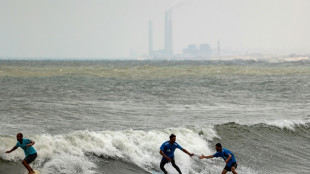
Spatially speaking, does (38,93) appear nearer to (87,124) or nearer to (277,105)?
(87,124)

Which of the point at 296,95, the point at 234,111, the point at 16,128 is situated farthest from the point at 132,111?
the point at 296,95

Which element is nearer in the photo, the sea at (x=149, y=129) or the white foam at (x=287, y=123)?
the sea at (x=149, y=129)

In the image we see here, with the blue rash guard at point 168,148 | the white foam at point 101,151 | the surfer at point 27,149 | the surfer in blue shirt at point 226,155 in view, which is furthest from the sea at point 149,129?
the surfer in blue shirt at point 226,155

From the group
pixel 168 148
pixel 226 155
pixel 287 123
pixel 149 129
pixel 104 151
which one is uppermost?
pixel 168 148

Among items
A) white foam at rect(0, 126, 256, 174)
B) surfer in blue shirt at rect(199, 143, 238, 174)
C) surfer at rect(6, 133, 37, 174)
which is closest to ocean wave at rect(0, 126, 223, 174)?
white foam at rect(0, 126, 256, 174)

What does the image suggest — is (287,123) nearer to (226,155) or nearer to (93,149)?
(226,155)

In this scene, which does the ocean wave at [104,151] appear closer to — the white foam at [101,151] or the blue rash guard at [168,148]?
the white foam at [101,151]

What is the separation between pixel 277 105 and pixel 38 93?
21289 millimetres

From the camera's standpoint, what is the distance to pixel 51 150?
15828 millimetres

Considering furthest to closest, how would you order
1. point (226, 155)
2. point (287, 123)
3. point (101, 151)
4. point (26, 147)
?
point (287, 123) < point (101, 151) < point (226, 155) < point (26, 147)

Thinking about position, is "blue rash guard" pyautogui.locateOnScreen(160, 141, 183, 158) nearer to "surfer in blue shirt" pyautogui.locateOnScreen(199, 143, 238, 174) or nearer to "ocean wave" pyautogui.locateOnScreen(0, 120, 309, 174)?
"surfer in blue shirt" pyautogui.locateOnScreen(199, 143, 238, 174)

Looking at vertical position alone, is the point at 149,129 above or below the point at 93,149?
below

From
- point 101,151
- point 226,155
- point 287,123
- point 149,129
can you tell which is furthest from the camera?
point 287,123

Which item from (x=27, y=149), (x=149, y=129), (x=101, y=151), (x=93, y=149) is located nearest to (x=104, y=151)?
(x=101, y=151)
